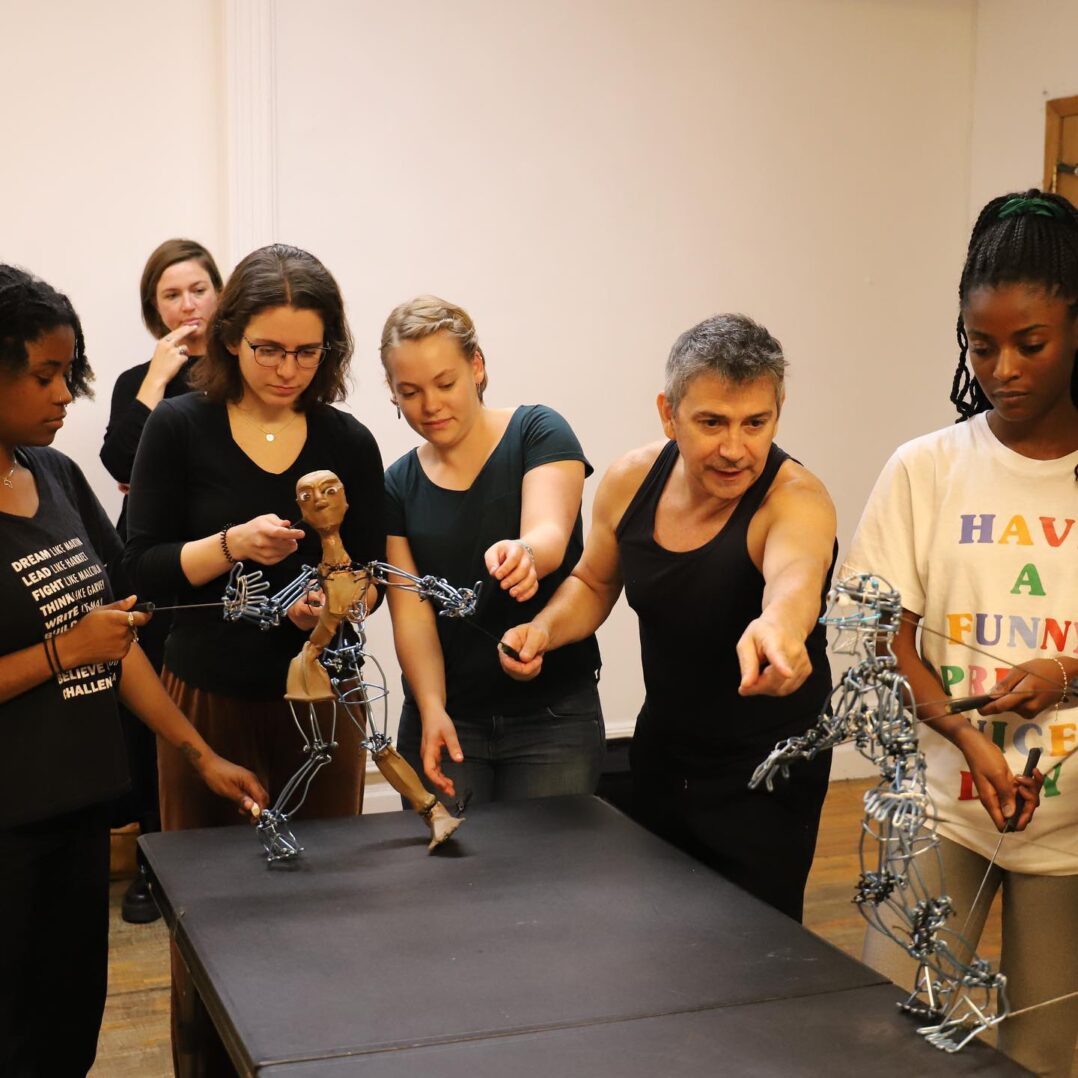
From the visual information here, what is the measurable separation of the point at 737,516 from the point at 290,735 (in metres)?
0.82

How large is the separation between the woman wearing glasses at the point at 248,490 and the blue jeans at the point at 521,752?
7.2 inches

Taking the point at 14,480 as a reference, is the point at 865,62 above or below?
above

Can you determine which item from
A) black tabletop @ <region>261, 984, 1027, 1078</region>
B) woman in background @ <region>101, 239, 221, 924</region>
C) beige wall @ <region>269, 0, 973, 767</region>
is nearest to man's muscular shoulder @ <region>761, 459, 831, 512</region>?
black tabletop @ <region>261, 984, 1027, 1078</region>

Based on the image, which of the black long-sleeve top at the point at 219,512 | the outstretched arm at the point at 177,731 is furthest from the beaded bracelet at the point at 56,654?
the black long-sleeve top at the point at 219,512

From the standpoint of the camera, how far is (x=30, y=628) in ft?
6.01

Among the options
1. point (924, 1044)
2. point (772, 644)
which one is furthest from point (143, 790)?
point (924, 1044)

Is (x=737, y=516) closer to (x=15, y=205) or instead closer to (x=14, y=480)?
(x=14, y=480)

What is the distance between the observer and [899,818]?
140cm

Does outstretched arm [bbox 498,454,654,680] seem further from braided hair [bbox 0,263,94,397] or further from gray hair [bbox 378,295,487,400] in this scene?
braided hair [bbox 0,263,94,397]

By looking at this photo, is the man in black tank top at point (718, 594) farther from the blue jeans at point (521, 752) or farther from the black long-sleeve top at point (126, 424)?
the black long-sleeve top at point (126, 424)

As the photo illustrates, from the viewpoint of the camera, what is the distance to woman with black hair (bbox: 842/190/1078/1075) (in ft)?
5.79

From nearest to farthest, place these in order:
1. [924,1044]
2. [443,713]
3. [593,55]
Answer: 1. [924,1044]
2. [443,713]
3. [593,55]

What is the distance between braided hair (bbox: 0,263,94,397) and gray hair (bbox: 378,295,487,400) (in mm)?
508

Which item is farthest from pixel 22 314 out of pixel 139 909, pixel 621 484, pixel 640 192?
pixel 640 192
